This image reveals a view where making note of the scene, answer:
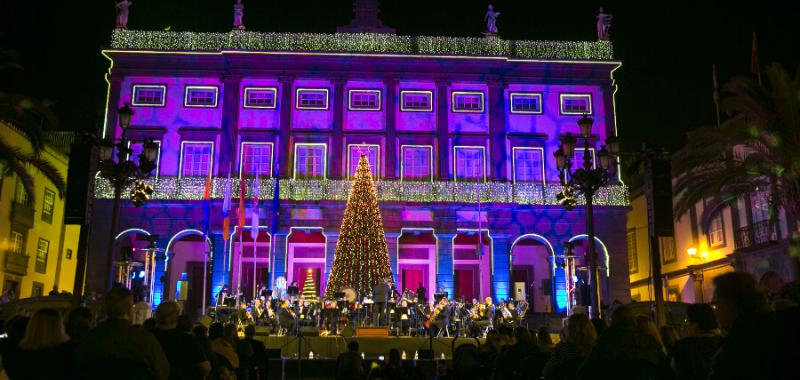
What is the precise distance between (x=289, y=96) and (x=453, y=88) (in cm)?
801

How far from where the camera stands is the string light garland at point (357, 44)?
3366cm

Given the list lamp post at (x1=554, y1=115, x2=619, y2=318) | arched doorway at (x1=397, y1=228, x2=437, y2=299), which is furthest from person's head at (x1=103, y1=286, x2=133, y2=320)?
arched doorway at (x1=397, y1=228, x2=437, y2=299)

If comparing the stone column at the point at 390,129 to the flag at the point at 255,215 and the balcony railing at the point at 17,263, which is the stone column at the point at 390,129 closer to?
the flag at the point at 255,215

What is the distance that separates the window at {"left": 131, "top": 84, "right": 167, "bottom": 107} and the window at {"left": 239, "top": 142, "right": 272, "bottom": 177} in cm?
469

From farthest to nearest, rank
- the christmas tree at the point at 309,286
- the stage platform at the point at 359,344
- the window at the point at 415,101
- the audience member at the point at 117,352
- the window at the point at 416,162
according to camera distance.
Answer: the window at the point at 415,101 → the window at the point at 416,162 → the christmas tree at the point at 309,286 → the stage platform at the point at 359,344 → the audience member at the point at 117,352

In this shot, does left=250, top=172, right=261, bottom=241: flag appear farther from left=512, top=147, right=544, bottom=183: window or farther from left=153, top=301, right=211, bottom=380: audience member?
left=153, top=301, right=211, bottom=380: audience member

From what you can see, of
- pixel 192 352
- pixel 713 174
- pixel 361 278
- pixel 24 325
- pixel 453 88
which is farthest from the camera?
pixel 453 88

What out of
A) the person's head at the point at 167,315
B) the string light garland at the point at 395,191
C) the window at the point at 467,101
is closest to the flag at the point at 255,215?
the string light garland at the point at 395,191

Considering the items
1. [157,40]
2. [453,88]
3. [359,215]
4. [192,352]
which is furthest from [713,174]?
[157,40]

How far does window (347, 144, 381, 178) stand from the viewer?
3331cm

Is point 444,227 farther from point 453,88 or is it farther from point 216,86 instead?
point 216,86

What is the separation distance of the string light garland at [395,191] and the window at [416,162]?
90cm

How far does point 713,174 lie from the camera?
21.2 meters

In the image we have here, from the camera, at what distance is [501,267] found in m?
32.1
